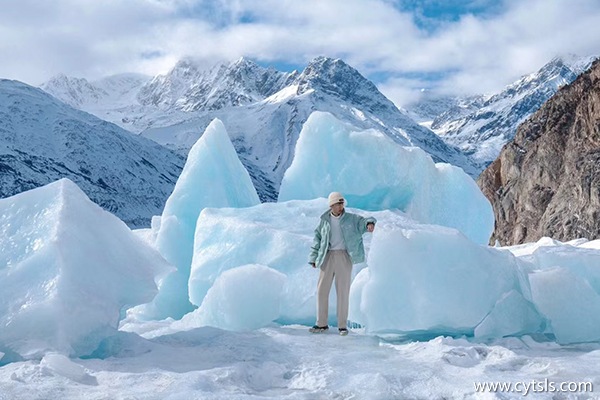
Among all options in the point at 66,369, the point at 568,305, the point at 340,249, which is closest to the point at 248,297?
the point at 340,249

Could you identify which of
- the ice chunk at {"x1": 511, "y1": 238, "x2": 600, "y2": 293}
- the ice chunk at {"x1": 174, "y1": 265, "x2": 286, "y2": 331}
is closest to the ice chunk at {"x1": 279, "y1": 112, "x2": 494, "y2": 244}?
the ice chunk at {"x1": 511, "y1": 238, "x2": 600, "y2": 293}

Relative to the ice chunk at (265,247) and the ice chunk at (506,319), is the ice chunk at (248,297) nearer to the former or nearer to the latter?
the ice chunk at (265,247)

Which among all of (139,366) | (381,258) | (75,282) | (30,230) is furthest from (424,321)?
(30,230)

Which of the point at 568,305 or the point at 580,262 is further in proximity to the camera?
the point at 580,262

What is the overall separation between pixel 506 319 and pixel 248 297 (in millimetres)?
3188

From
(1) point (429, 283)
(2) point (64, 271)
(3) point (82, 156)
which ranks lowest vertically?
(1) point (429, 283)

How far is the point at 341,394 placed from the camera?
18.1 ft

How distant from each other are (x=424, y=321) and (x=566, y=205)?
42.4 meters

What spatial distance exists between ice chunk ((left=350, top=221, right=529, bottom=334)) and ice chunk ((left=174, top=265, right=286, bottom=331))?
1.33 meters

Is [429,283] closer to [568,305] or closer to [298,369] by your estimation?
[568,305]

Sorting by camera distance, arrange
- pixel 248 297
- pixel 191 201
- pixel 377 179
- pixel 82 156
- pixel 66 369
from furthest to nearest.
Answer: pixel 82 156
pixel 377 179
pixel 191 201
pixel 248 297
pixel 66 369

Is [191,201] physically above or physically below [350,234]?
above

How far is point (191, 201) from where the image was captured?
14867 millimetres

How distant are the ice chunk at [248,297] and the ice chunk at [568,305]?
10.7 ft
